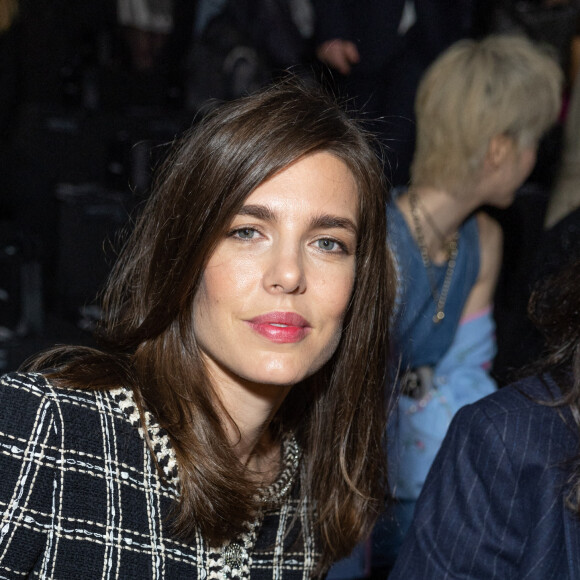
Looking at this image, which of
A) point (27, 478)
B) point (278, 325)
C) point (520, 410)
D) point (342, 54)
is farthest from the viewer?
point (342, 54)

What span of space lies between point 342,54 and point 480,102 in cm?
47

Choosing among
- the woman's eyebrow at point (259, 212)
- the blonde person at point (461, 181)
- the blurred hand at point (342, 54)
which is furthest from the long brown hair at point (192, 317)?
the blurred hand at point (342, 54)

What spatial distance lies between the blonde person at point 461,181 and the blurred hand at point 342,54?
235 mm

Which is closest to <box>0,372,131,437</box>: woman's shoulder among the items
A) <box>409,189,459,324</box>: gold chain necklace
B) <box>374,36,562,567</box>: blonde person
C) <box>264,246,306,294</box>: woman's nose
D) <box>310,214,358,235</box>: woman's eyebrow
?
<box>264,246,306,294</box>: woman's nose

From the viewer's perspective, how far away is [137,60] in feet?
13.2

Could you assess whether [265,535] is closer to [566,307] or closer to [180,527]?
[180,527]

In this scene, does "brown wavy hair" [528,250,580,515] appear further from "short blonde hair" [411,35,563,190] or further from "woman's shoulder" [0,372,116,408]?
"short blonde hair" [411,35,563,190]

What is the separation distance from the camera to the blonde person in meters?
2.65

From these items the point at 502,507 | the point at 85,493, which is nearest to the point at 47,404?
the point at 85,493

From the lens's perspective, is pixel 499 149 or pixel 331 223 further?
pixel 499 149

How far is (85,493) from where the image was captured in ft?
4.21

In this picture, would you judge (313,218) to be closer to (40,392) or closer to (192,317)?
(192,317)

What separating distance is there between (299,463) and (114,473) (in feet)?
1.44

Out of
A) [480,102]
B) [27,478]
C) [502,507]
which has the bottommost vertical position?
[502,507]
